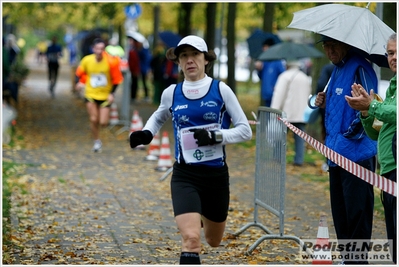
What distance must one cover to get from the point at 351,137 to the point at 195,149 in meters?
1.18

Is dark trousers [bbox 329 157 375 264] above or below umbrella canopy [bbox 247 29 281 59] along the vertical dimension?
below

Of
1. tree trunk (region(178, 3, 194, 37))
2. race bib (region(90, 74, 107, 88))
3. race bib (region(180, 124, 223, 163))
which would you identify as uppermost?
tree trunk (region(178, 3, 194, 37))

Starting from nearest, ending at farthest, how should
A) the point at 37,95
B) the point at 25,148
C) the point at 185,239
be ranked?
the point at 185,239
the point at 25,148
the point at 37,95

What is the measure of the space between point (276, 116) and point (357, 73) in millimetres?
1736

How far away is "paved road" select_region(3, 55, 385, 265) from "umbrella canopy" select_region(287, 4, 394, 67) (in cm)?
220

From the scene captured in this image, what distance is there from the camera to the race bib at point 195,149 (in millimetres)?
6207

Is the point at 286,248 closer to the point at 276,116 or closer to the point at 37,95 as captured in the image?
the point at 276,116

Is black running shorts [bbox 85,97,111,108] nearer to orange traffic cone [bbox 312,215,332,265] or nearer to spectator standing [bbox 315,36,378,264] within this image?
spectator standing [bbox 315,36,378,264]

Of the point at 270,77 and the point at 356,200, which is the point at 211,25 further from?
the point at 356,200

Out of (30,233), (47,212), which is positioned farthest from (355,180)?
(47,212)

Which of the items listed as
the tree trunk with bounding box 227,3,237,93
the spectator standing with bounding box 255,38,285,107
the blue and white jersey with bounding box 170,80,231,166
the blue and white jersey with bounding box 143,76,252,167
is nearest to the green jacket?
the blue and white jersey with bounding box 143,76,252,167

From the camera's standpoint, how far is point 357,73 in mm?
6391

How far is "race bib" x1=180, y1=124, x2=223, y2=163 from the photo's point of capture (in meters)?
6.21

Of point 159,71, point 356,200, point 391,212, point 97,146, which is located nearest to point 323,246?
point 356,200
